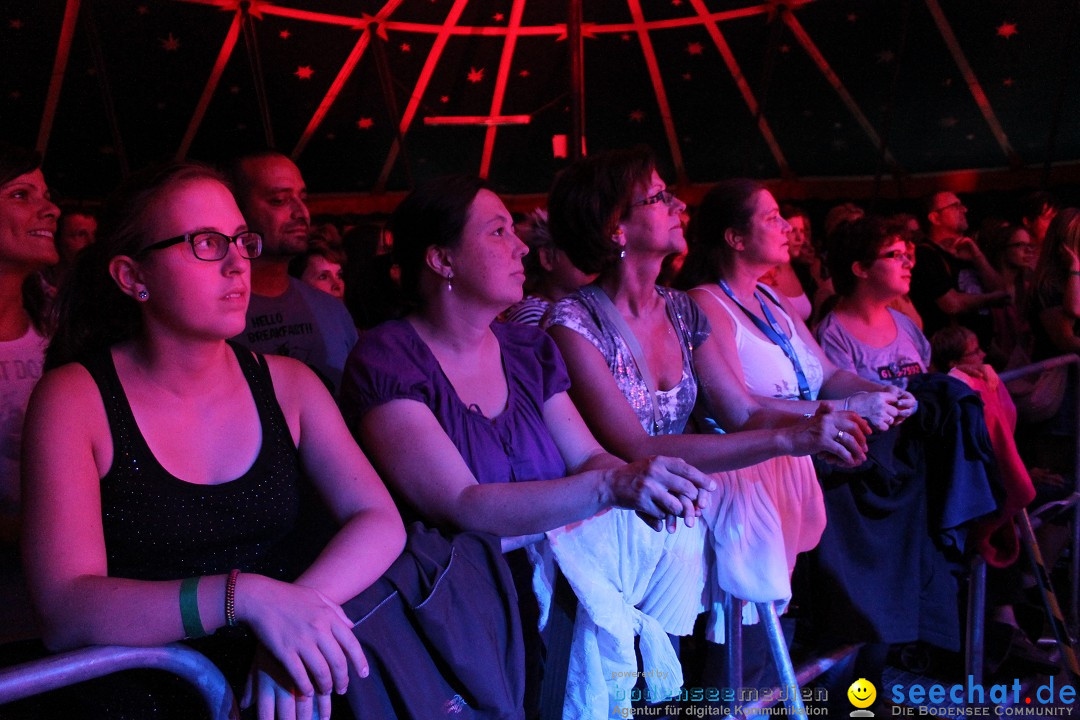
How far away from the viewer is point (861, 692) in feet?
9.50

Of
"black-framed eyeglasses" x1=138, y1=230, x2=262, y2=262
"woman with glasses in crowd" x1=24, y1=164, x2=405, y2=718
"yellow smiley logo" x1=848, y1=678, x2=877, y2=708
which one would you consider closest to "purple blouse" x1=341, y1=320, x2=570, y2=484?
"woman with glasses in crowd" x1=24, y1=164, x2=405, y2=718

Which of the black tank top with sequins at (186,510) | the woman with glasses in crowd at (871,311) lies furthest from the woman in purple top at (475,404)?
the woman with glasses in crowd at (871,311)

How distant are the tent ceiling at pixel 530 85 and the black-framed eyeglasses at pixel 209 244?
281 inches

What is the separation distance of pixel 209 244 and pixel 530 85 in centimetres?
995

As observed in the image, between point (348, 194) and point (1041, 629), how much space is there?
369 inches

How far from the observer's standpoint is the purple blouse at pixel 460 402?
1870mm

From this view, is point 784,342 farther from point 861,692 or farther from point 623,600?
point 623,600

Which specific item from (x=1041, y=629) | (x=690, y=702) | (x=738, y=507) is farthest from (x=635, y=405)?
(x=1041, y=629)

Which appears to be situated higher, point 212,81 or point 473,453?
point 212,81

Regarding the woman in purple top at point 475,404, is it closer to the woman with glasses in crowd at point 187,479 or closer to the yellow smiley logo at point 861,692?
the woman with glasses in crowd at point 187,479

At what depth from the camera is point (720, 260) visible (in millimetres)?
3006

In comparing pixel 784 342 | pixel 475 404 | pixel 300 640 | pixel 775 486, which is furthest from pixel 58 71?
pixel 300 640

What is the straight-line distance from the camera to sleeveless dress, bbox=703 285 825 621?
2152mm

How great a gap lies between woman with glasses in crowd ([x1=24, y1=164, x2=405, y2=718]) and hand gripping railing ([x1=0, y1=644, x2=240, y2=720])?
0.07m
